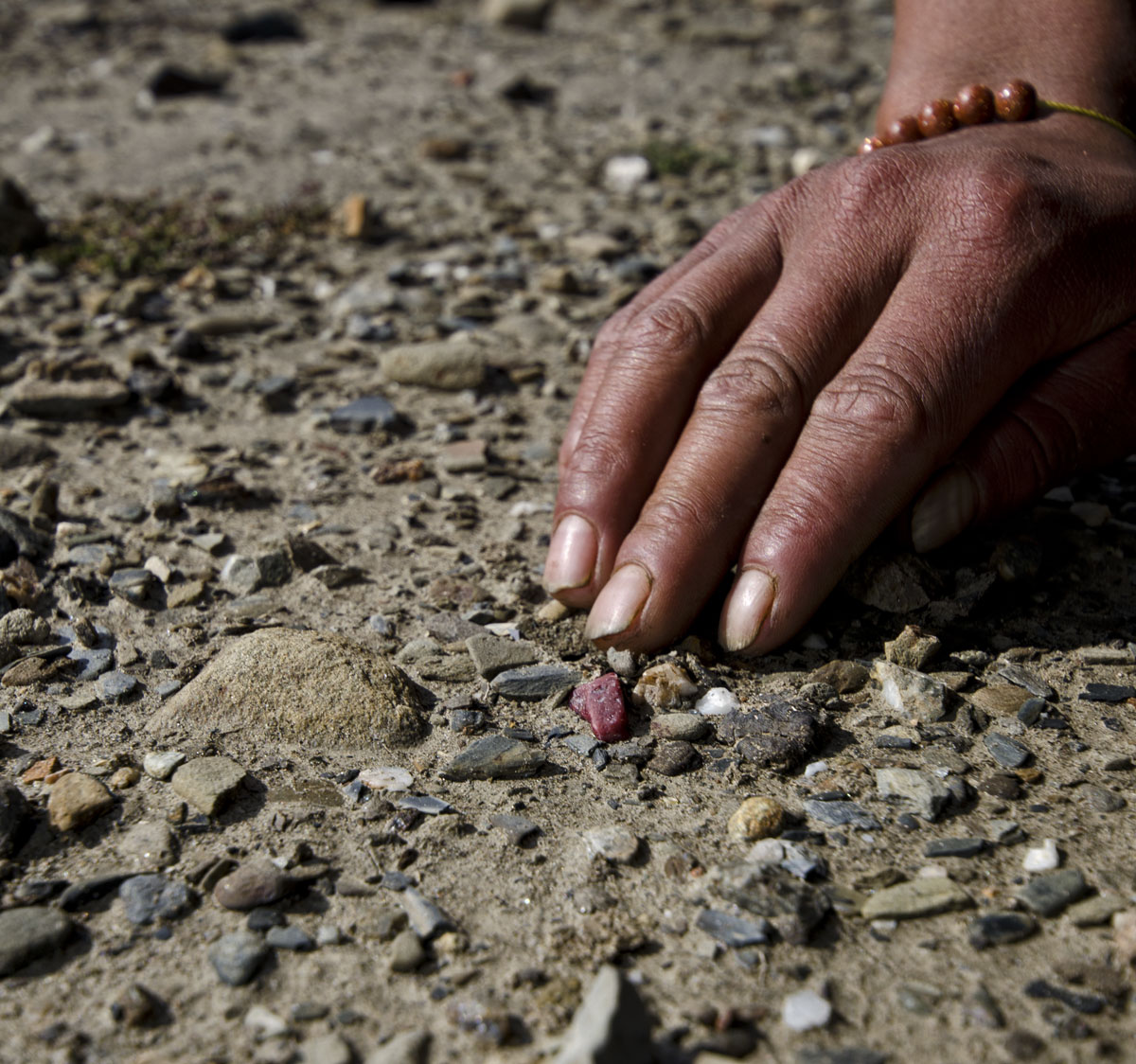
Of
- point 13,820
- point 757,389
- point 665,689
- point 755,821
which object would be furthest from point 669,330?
point 13,820

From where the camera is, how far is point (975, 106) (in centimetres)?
229

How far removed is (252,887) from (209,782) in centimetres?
24

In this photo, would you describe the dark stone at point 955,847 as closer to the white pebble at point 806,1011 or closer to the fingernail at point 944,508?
the white pebble at point 806,1011

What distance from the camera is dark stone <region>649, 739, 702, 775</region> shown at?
180 cm

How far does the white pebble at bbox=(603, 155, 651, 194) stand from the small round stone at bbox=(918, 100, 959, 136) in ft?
6.52

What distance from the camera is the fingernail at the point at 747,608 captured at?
1874 mm

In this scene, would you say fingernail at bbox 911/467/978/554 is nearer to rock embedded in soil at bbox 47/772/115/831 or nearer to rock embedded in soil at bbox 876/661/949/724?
rock embedded in soil at bbox 876/661/949/724

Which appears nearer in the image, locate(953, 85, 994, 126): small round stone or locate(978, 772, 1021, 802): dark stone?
locate(978, 772, 1021, 802): dark stone

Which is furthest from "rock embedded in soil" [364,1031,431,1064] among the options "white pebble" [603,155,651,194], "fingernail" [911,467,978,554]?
"white pebble" [603,155,651,194]

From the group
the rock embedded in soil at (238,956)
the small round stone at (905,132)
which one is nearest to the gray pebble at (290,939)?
the rock embedded in soil at (238,956)

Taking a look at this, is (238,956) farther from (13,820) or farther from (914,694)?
(914,694)

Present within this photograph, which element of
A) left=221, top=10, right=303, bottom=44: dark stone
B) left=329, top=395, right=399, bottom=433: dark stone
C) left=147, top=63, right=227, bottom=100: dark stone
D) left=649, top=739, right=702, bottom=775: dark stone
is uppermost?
left=221, top=10, right=303, bottom=44: dark stone

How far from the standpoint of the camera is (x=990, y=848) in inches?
63.7

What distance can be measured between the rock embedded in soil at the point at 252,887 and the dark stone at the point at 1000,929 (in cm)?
95
